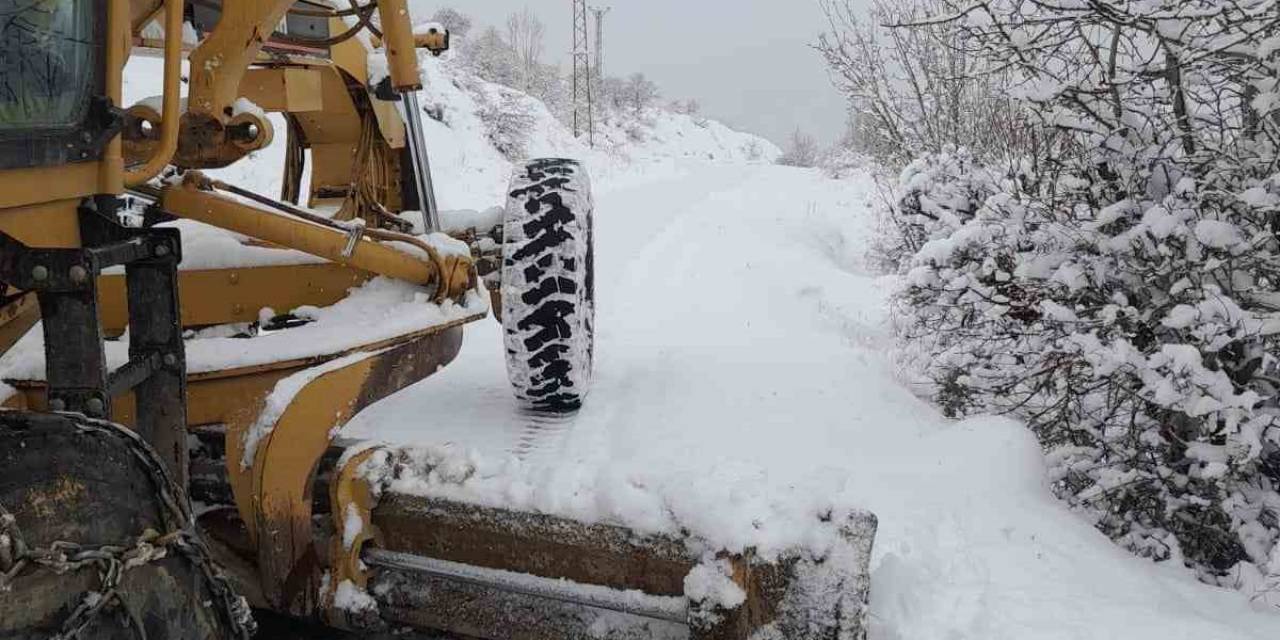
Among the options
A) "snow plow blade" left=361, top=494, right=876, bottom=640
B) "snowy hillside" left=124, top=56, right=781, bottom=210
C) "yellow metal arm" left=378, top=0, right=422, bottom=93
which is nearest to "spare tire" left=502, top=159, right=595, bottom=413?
"yellow metal arm" left=378, top=0, right=422, bottom=93

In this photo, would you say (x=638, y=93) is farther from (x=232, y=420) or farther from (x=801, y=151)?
(x=232, y=420)

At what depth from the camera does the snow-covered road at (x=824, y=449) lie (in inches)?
121

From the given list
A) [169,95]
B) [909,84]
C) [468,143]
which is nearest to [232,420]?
[169,95]

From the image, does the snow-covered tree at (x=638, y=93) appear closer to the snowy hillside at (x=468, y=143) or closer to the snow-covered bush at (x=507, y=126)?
the snowy hillside at (x=468, y=143)

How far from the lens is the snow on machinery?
1.67 metres

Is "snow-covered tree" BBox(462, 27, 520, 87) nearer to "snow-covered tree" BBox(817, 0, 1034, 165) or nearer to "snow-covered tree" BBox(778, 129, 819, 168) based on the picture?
"snow-covered tree" BBox(778, 129, 819, 168)

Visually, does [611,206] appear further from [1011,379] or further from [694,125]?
[694,125]

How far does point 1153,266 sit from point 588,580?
2833 mm

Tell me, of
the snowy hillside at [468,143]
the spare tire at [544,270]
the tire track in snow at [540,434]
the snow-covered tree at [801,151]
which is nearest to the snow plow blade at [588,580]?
the spare tire at [544,270]

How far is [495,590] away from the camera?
7.50ft

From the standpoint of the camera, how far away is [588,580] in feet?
7.32

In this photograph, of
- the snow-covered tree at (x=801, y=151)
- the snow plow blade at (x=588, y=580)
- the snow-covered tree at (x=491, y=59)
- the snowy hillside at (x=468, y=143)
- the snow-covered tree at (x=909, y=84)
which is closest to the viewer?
the snow plow blade at (x=588, y=580)

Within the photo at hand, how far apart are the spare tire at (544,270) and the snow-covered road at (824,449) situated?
0.48 meters

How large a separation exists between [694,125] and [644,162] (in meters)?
27.3
